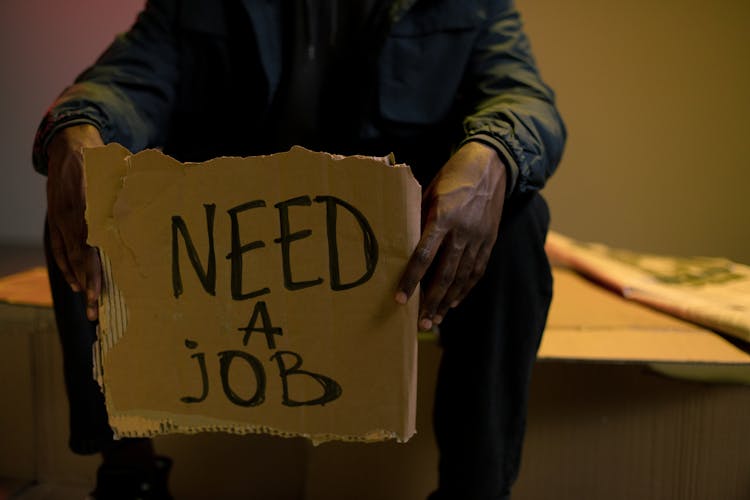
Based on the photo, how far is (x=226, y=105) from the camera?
863 mm

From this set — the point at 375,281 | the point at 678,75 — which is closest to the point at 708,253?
the point at 678,75

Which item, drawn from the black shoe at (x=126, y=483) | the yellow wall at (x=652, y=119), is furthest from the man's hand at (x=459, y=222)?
the yellow wall at (x=652, y=119)

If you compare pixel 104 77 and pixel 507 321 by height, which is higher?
pixel 104 77

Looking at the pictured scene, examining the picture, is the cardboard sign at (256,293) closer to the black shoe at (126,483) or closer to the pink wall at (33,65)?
the black shoe at (126,483)

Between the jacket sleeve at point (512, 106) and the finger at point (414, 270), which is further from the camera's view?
the jacket sleeve at point (512, 106)

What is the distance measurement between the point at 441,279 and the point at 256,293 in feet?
0.46

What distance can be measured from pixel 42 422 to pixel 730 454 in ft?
2.82

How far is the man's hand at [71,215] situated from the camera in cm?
59

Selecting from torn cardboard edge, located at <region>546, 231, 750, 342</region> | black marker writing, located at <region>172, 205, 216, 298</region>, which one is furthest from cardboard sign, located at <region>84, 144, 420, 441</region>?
torn cardboard edge, located at <region>546, 231, 750, 342</region>

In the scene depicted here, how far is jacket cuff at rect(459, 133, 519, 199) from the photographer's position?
63 cm

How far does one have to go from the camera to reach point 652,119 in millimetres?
1470

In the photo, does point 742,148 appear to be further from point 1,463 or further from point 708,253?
point 1,463

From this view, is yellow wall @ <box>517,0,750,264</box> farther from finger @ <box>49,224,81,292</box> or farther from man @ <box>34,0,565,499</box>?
finger @ <box>49,224,81,292</box>

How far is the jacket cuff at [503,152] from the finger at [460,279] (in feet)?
0.24
